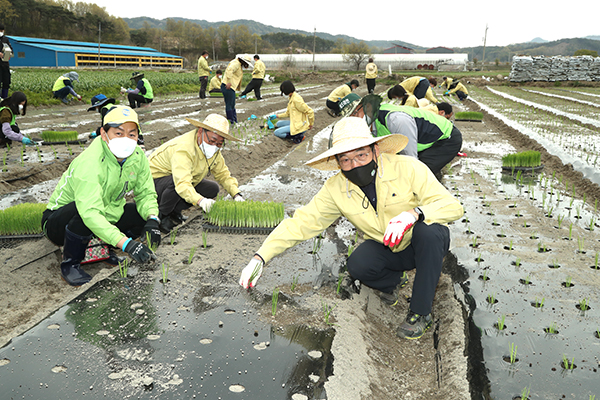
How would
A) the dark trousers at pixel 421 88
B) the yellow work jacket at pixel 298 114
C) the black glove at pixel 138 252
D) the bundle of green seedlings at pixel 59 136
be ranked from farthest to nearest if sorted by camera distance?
1. the yellow work jacket at pixel 298 114
2. the dark trousers at pixel 421 88
3. the bundle of green seedlings at pixel 59 136
4. the black glove at pixel 138 252

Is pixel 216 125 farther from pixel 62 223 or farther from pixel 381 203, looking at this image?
pixel 381 203

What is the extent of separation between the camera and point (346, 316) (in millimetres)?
2420

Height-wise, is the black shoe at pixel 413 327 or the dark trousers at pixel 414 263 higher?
the dark trousers at pixel 414 263

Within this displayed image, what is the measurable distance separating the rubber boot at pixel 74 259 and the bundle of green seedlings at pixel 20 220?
0.84m

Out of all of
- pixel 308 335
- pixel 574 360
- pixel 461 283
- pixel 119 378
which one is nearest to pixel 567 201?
pixel 461 283

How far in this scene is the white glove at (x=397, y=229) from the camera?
2.11 meters

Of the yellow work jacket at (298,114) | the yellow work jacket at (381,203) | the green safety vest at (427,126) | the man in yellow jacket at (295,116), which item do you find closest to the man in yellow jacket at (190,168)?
the yellow work jacket at (381,203)

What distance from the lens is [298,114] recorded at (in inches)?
320

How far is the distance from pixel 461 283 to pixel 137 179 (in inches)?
93.2

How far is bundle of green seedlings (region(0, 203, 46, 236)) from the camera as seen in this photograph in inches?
141

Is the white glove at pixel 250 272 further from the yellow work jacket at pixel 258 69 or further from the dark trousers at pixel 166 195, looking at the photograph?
the yellow work jacket at pixel 258 69

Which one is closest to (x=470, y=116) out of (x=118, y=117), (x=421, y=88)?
(x=421, y=88)

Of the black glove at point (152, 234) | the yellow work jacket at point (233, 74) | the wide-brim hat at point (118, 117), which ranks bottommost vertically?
the black glove at point (152, 234)

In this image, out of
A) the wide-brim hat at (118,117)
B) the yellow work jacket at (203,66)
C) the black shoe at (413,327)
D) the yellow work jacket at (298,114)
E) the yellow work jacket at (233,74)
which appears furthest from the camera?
the yellow work jacket at (203,66)
